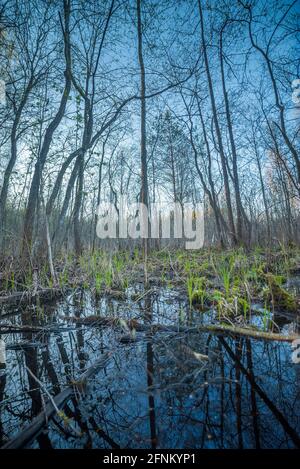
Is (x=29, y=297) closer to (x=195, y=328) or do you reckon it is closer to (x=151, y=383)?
(x=195, y=328)

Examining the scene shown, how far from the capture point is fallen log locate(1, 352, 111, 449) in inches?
27.3

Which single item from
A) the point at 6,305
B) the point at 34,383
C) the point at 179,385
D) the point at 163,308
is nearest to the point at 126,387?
the point at 179,385

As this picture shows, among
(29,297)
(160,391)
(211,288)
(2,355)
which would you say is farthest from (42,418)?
(211,288)

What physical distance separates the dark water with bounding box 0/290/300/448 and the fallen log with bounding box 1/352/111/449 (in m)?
0.02

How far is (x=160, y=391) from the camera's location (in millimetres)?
1013

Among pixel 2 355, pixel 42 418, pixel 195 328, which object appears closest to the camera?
pixel 42 418

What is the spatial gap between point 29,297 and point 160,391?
8.37 feet

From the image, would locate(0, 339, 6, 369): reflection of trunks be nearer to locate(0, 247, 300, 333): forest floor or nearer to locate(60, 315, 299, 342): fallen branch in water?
locate(60, 315, 299, 342): fallen branch in water

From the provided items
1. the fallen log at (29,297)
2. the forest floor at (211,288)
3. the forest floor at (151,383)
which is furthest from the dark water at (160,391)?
the fallen log at (29,297)

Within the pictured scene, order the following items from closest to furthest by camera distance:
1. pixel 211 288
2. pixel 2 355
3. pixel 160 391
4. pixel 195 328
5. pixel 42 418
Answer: pixel 42 418 → pixel 160 391 → pixel 2 355 → pixel 195 328 → pixel 211 288

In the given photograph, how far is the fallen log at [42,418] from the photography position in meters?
0.69

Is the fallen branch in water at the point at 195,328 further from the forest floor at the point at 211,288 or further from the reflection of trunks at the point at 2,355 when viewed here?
the reflection of trunks at the point at 2,355

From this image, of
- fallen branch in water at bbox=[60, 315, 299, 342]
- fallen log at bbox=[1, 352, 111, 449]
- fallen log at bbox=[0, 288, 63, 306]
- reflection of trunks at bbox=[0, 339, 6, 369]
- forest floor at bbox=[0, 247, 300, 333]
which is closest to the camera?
fallen log at bbox=[1, 352, 111, 449]

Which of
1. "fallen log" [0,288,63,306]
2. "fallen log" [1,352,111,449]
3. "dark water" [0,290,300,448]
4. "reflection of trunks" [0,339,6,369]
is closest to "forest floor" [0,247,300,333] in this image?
"fallen log" [0,288,63,306]
